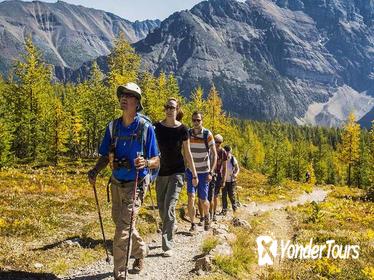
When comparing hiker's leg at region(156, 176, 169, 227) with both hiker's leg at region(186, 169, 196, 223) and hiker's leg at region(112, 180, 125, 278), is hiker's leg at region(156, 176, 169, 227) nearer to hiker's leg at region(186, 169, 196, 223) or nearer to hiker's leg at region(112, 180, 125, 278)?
hiker's leg at region(186, 169, 196, 223)

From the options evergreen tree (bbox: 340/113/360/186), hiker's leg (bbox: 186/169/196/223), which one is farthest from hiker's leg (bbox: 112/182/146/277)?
evergreen tree (bbox: 340/113/360/186)

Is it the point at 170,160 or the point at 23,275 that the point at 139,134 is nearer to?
the point at 170,160

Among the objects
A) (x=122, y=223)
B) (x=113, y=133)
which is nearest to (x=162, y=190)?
(x=122, y=223)

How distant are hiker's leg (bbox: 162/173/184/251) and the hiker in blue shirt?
7.08 ft

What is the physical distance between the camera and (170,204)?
9867 mm

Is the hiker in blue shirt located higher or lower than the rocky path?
higher

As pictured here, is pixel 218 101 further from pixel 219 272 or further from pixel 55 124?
pixel 219 272

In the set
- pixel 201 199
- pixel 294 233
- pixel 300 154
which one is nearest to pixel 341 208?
pixel 294 233

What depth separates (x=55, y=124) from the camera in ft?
166

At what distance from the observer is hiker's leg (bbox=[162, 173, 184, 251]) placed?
389 inches

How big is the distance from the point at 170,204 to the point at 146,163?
2.51 metres

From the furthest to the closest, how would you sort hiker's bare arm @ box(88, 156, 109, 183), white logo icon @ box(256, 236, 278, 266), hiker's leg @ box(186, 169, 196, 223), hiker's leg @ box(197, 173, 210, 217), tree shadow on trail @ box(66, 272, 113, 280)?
1. hiker's leg @ box(197, 173, 210, 217)
2. hiker's leg @ box(186, 169, 196, 223)
3. white logo icon @ box(256, 236, 278, 266)
4. tree shadow on trail @ box(66, 272, 113, 280)
5. hiker's bare arm @ box(88, 156, 109, 183)

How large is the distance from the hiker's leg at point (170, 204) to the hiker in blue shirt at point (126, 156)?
2.16 metres

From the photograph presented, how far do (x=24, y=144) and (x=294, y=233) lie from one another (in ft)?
127
